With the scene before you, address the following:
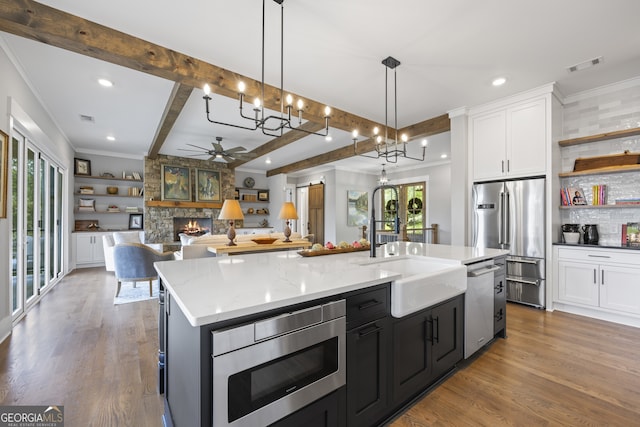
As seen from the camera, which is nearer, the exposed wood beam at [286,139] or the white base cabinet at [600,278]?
the white base cabinet at [600,278]

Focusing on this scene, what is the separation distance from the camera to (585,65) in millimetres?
2992

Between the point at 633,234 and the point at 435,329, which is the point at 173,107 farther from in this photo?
the point at 633,234

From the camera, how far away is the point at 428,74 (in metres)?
3.15

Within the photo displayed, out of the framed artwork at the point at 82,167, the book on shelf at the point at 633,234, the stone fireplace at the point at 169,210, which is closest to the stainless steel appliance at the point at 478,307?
the book on shelf at the point at 633,234

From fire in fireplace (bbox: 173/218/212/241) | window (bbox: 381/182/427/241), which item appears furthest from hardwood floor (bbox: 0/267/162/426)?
window (bbox: 381/182/427/241)

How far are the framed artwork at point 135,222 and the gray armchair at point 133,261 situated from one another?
390 centimetres

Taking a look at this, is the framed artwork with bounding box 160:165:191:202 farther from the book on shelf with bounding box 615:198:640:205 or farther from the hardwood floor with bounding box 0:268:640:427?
the book on shelf with bounding box 615:198:640:205

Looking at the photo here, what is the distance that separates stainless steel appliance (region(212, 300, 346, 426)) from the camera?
37.7 inches

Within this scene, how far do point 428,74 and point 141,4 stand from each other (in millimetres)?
2761

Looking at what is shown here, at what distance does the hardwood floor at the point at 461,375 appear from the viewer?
1674 mm

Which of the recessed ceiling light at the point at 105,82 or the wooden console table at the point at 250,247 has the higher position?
the recessed ceiling light at the point at 105,82

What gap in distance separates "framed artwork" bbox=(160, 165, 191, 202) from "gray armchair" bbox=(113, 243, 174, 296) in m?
3.77

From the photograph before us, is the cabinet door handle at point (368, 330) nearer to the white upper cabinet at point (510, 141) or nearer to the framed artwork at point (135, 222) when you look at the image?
the white upper cabinet at point (510, 141)

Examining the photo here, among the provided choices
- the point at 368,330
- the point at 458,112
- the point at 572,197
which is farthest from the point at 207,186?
the point at 572,197
